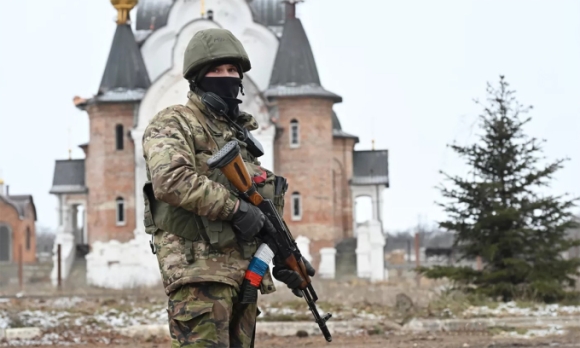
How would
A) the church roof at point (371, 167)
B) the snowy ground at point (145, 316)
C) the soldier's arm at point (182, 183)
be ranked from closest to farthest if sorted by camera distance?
the soldier's arm at point (182, 183), the snowy ground at point (145, 316), the church roof at point (371, 167)

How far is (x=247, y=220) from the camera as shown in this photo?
562 centimetres

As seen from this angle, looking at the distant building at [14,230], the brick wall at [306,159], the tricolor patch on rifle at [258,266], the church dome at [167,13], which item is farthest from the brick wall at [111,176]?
the tricolor patch on rifle at [258,266]

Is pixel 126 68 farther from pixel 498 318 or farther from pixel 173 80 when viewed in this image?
pixel 498 318

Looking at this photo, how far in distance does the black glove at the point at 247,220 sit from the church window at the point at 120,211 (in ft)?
138

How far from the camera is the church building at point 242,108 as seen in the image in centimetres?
4647

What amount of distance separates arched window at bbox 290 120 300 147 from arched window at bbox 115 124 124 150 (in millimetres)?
6554

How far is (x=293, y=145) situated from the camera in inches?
1857

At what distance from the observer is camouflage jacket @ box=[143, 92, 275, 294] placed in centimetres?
554

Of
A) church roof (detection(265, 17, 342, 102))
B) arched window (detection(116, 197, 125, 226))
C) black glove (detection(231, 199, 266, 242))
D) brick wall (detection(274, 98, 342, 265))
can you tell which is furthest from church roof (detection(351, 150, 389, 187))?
black glove (detection(231, 199, 266, 242))

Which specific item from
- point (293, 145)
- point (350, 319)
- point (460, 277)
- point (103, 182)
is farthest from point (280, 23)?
point (350, 319)

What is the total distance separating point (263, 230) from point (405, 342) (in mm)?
7417

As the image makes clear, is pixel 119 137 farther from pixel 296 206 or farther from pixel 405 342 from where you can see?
pixel 405 342

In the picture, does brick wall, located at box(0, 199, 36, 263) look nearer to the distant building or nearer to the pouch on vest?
the distant building

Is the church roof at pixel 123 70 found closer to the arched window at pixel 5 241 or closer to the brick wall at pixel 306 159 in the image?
the brick wall at pixel 306 159
